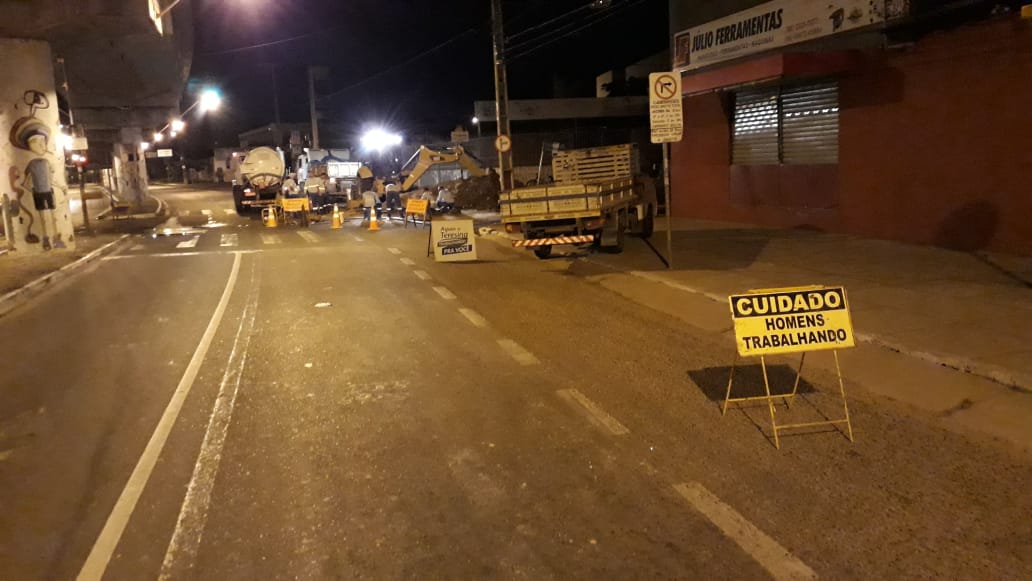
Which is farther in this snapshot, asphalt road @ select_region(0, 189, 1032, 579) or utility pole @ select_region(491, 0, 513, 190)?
utility pole @ select_region(491, 0, 513, 190)

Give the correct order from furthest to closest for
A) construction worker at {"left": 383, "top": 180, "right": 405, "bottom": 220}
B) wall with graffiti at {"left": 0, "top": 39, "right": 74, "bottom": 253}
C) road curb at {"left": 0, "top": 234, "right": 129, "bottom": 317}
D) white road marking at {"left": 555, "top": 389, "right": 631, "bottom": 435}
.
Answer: construction worker at {"left": 383, "top": 180, "right": 405, "bottom": 220} → wall with graffiti at {"left": 0, "top": 39, "right": 74, "bottom": 253} → road curb at {"left": 0, "top": 234, "right": 129, "bottom": 317} → white road marking at {"left": 555, "top": 389, "right": 631, "bottom": 435}

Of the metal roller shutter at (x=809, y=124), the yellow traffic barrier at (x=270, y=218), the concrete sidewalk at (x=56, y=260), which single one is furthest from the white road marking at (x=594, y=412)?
the yellow traffic barrier at (x=270, y=218)

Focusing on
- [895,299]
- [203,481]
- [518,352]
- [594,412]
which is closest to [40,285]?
[518,352]

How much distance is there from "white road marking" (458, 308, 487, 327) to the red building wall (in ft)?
30.4

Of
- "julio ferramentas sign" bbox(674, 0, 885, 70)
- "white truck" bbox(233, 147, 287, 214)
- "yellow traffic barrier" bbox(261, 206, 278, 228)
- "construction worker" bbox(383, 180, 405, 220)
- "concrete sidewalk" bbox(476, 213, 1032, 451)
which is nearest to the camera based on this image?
"concrete sidewalk" bbox(476, 213, 1032, 451)

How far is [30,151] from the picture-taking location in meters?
20.4

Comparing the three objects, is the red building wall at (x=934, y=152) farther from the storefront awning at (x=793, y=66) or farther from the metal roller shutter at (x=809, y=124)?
the storefront awning at (x=793, y=66)

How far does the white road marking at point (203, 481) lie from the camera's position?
4.55 meters

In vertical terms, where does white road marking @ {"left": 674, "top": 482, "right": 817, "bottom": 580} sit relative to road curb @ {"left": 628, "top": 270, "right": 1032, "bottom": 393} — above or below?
below

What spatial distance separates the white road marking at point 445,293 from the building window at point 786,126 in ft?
32.2

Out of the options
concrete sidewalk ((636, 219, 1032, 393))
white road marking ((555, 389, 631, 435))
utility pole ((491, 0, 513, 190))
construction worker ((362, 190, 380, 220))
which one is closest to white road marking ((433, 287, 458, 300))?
concrete sidewalk ((636, 219, 1032, 393))

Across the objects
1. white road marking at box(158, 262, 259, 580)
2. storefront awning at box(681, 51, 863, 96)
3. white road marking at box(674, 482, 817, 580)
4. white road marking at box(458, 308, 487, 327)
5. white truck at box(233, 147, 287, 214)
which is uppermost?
storefront awning at box(681, 51, 863, 96)

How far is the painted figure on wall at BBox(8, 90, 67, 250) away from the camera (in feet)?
66.2

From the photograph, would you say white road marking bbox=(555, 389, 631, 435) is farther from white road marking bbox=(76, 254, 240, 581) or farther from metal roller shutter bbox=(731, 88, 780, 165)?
metal roller shutter bbox=(731, 88, 780, 165)
